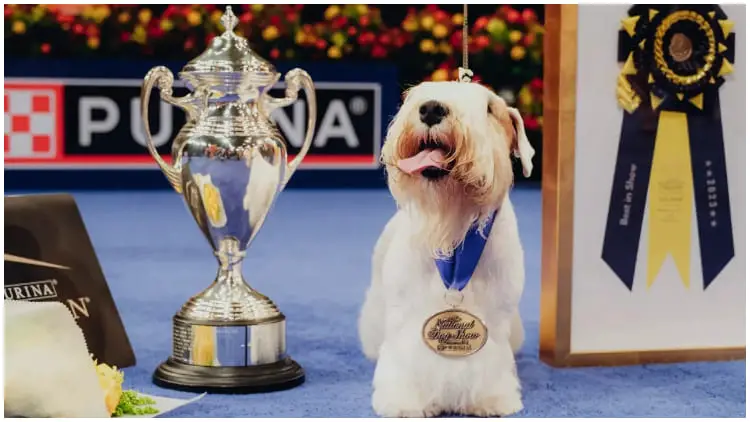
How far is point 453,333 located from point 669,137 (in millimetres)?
1154

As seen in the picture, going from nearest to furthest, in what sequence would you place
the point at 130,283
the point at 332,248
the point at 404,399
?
the point at 404,399 < the point at 130,283 < the point at 332,248

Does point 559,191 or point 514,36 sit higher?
point 514,36

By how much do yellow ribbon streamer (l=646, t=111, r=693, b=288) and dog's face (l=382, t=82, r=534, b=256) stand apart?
0.93 metres

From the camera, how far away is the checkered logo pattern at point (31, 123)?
856cm

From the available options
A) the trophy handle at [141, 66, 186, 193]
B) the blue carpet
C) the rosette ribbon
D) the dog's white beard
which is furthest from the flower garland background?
the dog's white beard

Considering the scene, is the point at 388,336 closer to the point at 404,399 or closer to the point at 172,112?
the point at 404,399

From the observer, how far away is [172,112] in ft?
28.7

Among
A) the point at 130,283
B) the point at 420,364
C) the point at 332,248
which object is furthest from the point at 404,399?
the point at 332,248

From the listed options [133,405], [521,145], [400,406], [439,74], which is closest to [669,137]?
[521,145]

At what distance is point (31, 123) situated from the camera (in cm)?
859

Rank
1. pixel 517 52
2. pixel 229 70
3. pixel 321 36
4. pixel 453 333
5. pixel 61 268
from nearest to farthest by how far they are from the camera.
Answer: pixel 453 333 < pixel 229 70 < pixel 61 268 < pixel 321 36 < pixel 517 52

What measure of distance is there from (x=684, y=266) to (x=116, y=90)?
19.9 feet

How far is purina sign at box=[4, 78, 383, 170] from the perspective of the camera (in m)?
8.63

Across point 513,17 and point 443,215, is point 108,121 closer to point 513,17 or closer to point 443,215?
point 513,17
